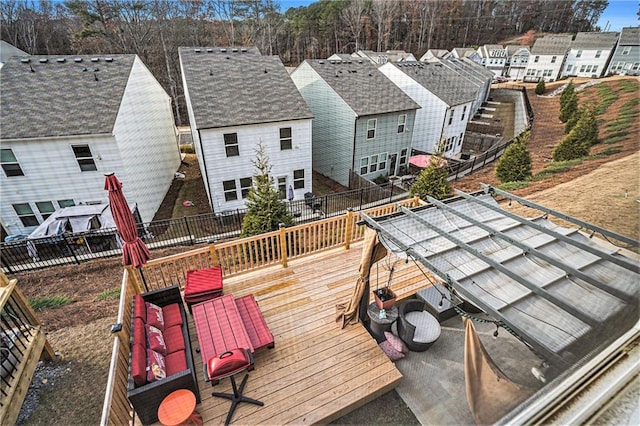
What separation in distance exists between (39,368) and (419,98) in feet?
58.5

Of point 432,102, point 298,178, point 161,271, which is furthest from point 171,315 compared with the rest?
point 432,102

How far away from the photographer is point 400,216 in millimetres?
3676

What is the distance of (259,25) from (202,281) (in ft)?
102

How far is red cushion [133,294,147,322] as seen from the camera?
143 inches

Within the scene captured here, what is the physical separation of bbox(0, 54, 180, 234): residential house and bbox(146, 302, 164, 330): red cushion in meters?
7.26

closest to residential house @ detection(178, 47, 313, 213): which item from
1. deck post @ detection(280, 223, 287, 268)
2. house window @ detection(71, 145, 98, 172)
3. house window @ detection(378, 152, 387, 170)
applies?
house window @ detection(71, 145, 98, 172)

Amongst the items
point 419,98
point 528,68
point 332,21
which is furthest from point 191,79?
point 528,68

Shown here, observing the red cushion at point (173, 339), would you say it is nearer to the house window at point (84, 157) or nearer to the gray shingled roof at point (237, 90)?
the gray shingled roof at point (237, 90)

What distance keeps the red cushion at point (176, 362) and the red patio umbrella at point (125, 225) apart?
4.68 ft

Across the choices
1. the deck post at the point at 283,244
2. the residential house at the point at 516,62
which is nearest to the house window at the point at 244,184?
the deck post at the point at 283,244

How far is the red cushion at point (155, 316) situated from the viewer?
377 centimetres

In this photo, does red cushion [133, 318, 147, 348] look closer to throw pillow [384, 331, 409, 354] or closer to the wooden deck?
the wooden deck

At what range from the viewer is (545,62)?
33.2 m

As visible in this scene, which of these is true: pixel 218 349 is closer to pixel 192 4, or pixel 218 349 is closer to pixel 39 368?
pixel 39 368
